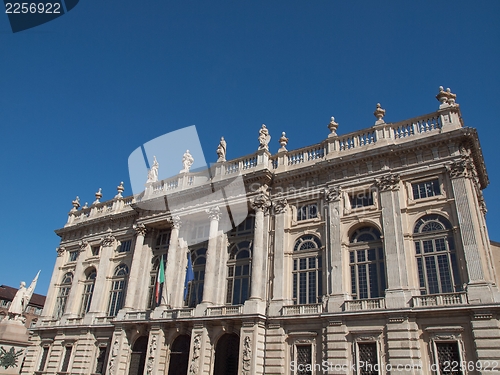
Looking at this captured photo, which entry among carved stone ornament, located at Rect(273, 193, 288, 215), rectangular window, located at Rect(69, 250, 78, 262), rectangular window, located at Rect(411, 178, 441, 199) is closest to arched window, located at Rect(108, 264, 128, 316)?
rectangular window, located at Rect(69, 250, 78, 262)

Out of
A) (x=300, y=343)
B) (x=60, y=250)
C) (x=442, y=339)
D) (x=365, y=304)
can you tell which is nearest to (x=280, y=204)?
(x=365, y=304)

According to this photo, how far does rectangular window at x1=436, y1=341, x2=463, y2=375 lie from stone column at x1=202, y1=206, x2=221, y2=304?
1229 cm

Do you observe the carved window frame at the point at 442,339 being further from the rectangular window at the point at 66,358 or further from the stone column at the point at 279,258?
the rectangular window at the point at 66,358

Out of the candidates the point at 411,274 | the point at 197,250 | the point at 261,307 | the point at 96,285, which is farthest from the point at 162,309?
the point at 411,274

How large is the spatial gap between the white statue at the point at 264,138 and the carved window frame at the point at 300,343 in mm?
11732

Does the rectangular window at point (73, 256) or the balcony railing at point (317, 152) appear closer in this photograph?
the balcony railing at point (317, 152)

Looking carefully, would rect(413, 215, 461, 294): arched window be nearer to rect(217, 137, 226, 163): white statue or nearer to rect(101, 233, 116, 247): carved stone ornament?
rect(217, 137, 226, 163): white statue

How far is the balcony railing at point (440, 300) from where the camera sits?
60.0ft

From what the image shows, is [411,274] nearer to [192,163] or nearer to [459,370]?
[459,370]

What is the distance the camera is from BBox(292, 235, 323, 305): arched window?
22.9m

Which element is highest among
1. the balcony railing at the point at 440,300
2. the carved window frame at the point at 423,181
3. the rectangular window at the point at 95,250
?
the rectangular window at the point at 95,250

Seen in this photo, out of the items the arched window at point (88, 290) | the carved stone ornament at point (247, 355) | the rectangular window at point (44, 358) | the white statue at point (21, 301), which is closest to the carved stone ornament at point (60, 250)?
the arched window at point (88, 290)

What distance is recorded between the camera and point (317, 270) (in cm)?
2320

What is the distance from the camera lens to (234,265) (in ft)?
86.4
